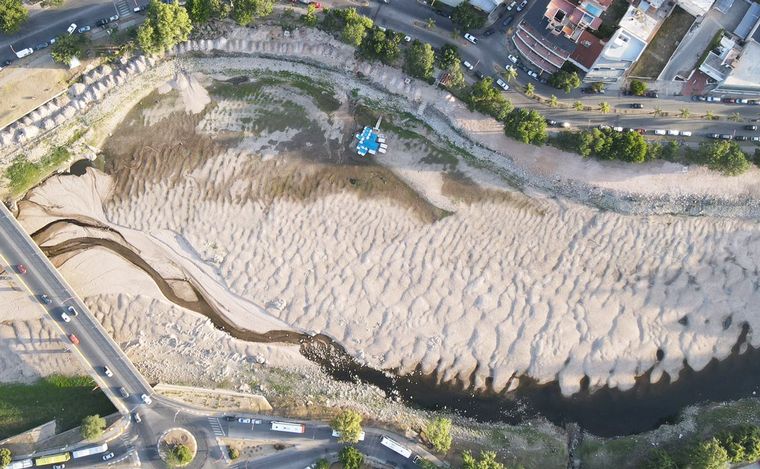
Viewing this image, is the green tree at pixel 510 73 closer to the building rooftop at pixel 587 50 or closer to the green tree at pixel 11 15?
the building rooftop at pixel 587 50

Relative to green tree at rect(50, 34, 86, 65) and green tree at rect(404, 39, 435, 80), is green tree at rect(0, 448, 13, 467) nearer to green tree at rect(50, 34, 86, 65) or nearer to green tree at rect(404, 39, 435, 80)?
green tree at rect(50, 34, 86, 65)

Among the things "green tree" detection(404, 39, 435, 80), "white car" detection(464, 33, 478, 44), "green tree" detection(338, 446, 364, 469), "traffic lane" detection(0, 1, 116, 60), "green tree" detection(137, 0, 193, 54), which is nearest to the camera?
"green tree" detection(338, 446, 364, 469)

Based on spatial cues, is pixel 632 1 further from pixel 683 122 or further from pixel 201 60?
pixel 201 60

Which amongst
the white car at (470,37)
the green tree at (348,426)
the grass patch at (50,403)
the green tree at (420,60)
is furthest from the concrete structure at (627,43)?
the grass patch at (50,403)

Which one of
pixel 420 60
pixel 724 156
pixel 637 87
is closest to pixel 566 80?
pixel 637 87

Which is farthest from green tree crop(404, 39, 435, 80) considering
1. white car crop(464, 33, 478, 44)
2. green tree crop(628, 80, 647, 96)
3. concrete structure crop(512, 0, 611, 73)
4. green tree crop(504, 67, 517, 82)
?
green tree crop(628, 80, 647, 96)
